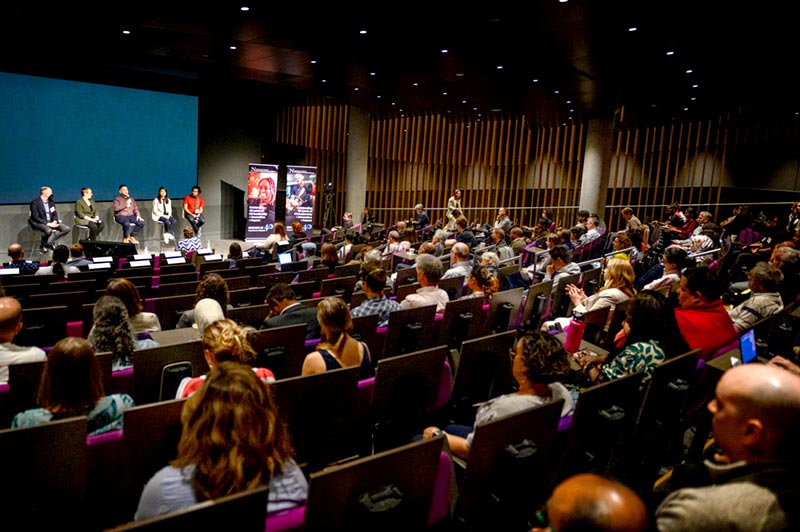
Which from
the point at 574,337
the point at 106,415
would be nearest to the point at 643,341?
the point at 574,337

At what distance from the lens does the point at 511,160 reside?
1919 centimetres

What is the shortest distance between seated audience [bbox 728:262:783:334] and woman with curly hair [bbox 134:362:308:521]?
12.0 feet

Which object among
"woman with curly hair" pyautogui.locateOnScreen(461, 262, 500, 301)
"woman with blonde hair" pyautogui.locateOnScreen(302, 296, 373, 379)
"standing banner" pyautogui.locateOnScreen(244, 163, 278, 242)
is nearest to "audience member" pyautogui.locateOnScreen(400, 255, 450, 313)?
"woman with curly hair" pyautogui.locateOnScreen(461, 262, 500, 301)

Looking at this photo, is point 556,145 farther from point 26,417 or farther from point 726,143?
point 26,417

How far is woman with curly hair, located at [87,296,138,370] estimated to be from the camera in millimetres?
3334

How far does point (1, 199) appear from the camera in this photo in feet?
38.0

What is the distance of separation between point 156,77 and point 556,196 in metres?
12.0

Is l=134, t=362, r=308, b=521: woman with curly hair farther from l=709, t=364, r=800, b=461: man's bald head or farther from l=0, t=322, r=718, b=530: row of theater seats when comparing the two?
l=709, t=364, r=800, b=461: man's bald head

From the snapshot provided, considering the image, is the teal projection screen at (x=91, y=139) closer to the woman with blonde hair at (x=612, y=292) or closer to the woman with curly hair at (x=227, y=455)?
the woman with blonde hair at (x=612, y=292)

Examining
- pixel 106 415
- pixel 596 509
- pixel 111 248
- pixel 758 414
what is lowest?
pixel 111 248

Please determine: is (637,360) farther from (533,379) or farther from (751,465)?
(751,465)

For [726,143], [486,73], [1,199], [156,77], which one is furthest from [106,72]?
[726,143]

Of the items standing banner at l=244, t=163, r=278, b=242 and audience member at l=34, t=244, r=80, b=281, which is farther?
standing banner at l=244, t=163, r=278, b=242

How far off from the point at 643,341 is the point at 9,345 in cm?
358
